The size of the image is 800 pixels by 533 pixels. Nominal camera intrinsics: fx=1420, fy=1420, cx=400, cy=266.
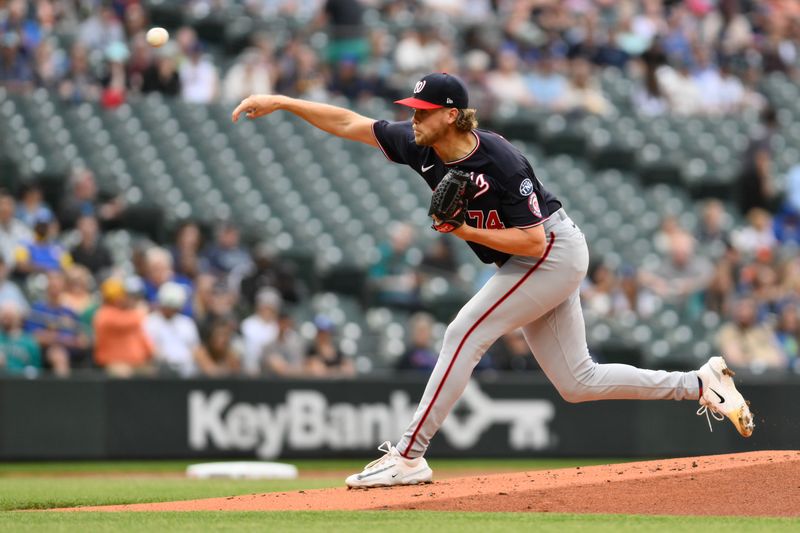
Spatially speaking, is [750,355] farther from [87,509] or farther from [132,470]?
[87,509]

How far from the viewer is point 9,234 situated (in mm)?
12523

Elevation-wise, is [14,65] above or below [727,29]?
below

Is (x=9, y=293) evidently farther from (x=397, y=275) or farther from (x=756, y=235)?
(x=756, y=235)

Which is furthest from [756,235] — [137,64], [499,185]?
[499,185]

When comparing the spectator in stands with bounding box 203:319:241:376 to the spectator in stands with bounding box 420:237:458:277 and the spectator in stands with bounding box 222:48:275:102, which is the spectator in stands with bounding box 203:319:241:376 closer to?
the spectator in stands with bounding box 420:237:458:277

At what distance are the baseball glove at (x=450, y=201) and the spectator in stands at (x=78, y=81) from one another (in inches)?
384

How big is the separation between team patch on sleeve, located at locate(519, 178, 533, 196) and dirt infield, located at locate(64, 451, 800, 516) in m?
1.36

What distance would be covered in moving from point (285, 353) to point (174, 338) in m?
1.02

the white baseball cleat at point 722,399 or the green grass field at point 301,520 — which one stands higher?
the white baseball cleat at point 722,399

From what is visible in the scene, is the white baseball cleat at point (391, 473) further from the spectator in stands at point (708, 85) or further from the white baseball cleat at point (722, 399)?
the spectator in stands at point (708, 85)

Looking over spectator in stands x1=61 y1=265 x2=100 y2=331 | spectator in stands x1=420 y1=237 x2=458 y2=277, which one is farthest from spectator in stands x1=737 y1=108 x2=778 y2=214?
spectator in stands x1=61 y1=265 x2=100 y2=331

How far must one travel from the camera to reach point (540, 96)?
61.9ft

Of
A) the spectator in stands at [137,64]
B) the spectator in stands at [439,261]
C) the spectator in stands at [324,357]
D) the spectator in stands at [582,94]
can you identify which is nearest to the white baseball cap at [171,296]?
the spectator in stands at [324,357]

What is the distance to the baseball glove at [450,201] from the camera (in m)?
6.20
